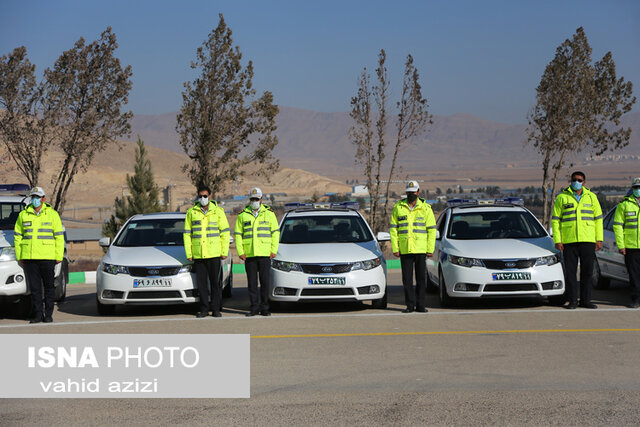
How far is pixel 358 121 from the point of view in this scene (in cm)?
3403

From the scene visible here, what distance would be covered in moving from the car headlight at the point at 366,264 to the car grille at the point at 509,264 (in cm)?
161

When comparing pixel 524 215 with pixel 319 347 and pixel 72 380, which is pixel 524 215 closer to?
pixel 319 347

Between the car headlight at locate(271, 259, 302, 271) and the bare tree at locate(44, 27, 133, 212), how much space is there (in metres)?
19.8

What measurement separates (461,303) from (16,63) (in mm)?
22305

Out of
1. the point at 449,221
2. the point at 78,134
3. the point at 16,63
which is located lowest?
the point at 449,221

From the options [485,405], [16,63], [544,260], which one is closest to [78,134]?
[16,63]

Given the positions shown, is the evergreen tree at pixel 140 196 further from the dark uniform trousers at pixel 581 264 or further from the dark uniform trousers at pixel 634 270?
the dark uniform trousers at pixel 634 270

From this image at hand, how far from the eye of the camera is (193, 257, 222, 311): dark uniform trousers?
1255 centimetres

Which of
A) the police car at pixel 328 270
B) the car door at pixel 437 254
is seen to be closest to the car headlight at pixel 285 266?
the police car at pixel 328 270

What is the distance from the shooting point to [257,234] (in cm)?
1246

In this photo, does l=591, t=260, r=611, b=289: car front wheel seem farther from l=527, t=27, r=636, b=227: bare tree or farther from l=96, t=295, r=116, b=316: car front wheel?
l=527, t=27, r=636, b=227: bare tree

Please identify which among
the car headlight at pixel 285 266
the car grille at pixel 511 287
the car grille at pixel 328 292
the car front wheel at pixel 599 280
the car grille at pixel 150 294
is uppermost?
the car headlight at pixel 285 266

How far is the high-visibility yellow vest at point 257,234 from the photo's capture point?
1244 cm

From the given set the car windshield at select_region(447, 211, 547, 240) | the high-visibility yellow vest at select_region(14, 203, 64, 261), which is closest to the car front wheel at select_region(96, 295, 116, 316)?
the high-visibility yellow vest at select_region(14, 203, 64, 261)
